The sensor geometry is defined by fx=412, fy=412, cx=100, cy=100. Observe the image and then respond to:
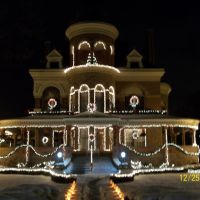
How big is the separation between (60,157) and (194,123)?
1285 centimetres

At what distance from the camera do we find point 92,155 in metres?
29.4

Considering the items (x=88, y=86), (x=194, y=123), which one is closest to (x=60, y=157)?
(x=88, y=86)

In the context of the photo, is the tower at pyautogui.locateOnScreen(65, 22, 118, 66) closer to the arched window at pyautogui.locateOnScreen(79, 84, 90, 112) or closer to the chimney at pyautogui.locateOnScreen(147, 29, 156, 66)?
the arched window at pyautogui.locateOnScreen(79, 84, 90, 112)

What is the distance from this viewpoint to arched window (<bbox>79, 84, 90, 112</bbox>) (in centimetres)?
3394

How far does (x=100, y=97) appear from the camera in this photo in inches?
1344

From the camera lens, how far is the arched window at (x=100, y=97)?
34000 millimetres

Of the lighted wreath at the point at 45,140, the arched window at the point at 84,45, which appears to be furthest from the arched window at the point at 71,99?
the arched window at the point at 84,45

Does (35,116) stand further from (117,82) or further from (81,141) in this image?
(117,82)

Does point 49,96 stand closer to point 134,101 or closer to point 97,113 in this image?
point 134,101

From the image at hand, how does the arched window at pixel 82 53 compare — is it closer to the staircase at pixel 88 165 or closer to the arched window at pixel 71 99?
the arched window at pixel 71 99
